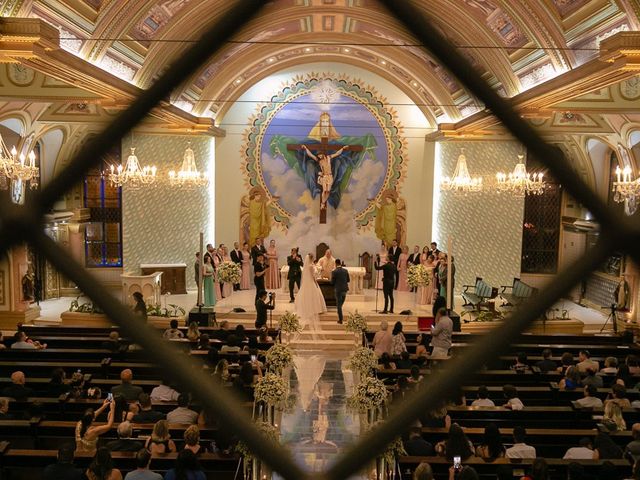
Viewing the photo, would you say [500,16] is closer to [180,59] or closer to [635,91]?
[635,91]

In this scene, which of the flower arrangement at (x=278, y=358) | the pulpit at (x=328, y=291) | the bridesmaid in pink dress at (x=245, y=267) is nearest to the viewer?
the flower arrangement at (x=278, y=358)

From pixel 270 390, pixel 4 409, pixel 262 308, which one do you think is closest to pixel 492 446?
pixel 270 390

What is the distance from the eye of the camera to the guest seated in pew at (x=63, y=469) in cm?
→ 566

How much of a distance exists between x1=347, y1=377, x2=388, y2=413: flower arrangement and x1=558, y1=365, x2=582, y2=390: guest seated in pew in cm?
306

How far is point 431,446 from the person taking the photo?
279 inches

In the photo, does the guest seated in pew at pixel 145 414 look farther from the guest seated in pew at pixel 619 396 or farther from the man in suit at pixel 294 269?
the man in suit at pixel 294 269

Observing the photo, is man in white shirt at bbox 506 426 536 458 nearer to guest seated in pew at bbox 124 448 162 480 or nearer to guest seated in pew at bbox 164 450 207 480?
guest seated in pew at bbox 164 450 207 480

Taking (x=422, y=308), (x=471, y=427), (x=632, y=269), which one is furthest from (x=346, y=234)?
(x=632, y=269)

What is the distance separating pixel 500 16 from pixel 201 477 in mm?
11150

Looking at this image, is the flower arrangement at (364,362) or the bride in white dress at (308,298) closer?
the flower arrangement at (364,362)

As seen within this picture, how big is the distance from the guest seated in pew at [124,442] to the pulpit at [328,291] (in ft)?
35.3

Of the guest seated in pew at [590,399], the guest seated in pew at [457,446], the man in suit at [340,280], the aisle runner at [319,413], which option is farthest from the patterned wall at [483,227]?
the guest seated in pew at [457,446]

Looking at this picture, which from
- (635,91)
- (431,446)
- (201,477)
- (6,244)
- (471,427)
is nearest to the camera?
(6,244)

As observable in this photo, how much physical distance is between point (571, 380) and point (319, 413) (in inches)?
150
